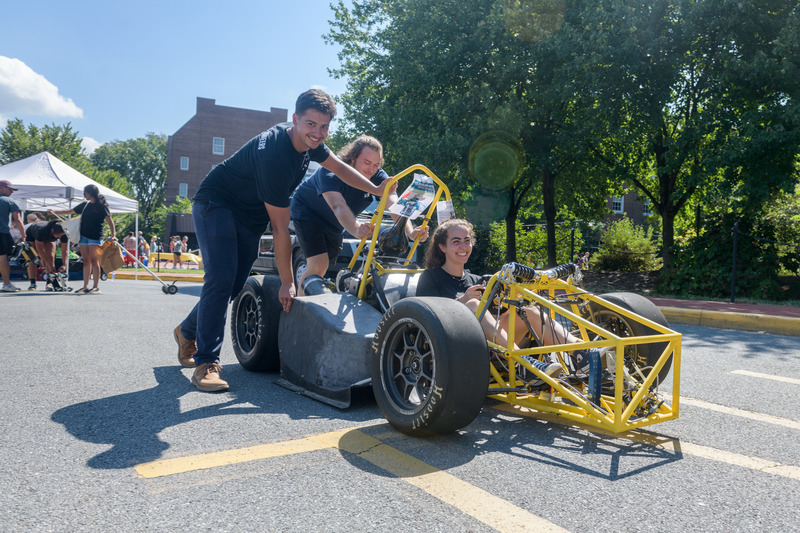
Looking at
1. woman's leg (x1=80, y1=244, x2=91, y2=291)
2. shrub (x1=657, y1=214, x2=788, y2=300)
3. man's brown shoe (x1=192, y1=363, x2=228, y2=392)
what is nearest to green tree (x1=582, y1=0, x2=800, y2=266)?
shrub (x1=657, y1=214, x2=788, y2=300)

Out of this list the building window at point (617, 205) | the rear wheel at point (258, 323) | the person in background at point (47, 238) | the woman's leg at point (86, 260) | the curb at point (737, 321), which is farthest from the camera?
the building window at point (617, 205)

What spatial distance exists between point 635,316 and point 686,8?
12.2 metres

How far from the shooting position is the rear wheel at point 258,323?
13.8 ft

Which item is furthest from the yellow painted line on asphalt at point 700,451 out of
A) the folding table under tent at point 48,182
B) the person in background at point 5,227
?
the folding table under tent at point 48,182

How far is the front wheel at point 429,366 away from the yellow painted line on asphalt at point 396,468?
199 mm

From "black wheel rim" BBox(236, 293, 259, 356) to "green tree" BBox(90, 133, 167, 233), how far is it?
74.0 m

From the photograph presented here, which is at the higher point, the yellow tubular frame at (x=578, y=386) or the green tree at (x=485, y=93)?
the green tree at (x=485, y=93)

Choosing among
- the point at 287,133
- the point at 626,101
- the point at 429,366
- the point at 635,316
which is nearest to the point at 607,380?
the point at 635,316

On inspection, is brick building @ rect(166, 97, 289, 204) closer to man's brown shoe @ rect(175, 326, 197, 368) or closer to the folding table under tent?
the folding table under tent

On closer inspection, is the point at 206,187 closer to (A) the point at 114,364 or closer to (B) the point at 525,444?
(A) the point at 114,364

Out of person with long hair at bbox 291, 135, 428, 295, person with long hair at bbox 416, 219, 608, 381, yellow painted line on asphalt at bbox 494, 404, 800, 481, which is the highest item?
person with long hair at bbox 291, 135, 428, 295

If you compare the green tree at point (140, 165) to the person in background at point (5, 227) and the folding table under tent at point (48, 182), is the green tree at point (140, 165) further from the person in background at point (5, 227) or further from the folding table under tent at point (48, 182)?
the person in background at point (5, 227)

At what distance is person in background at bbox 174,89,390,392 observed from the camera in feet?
12.0

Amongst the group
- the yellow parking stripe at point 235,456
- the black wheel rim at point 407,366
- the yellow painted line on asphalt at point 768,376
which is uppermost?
the black wheel rim at point 407,366
